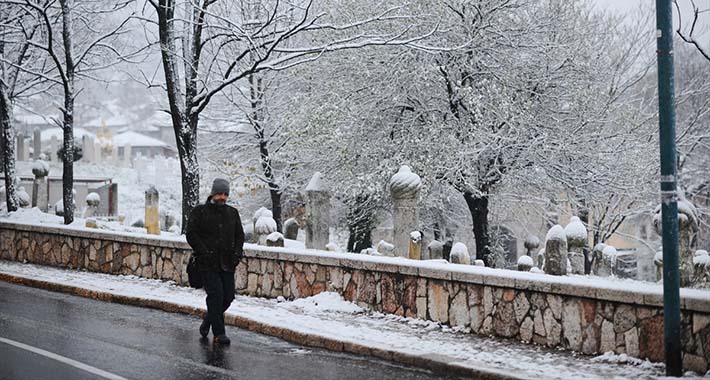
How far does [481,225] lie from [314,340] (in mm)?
12369

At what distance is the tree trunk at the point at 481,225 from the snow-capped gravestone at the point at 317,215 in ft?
22.7

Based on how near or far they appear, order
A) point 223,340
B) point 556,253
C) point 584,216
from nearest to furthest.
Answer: point 223,340 → point 556,253 → point 584,216

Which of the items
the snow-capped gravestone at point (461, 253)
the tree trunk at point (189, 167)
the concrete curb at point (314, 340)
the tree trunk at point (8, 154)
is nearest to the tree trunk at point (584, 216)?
the snow-capped gravestone at point (461, 253)

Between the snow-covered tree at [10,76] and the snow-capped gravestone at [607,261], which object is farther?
the snow-covered tree at [10,76]

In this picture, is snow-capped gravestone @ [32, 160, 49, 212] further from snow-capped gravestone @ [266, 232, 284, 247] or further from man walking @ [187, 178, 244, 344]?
man walking @ [187, 178, 244, 344]

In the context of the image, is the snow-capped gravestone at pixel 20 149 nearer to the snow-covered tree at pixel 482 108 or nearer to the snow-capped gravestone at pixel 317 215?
the snow-covered tree at pixel 482 108

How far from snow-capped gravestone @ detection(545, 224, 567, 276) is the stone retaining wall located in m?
1.36

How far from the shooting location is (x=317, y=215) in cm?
1454

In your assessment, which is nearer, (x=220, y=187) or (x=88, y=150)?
(x=220, y=187)

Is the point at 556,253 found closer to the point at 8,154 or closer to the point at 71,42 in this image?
the point at 71,42

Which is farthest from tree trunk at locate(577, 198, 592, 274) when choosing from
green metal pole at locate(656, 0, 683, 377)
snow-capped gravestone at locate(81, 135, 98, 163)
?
snow-capped gravestone at locate(81, 135, 98, 163)

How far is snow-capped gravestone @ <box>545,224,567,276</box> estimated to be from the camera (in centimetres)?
1054

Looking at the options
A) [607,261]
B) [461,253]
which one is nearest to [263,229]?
[461,253]

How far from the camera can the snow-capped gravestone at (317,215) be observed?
14.5 meters
